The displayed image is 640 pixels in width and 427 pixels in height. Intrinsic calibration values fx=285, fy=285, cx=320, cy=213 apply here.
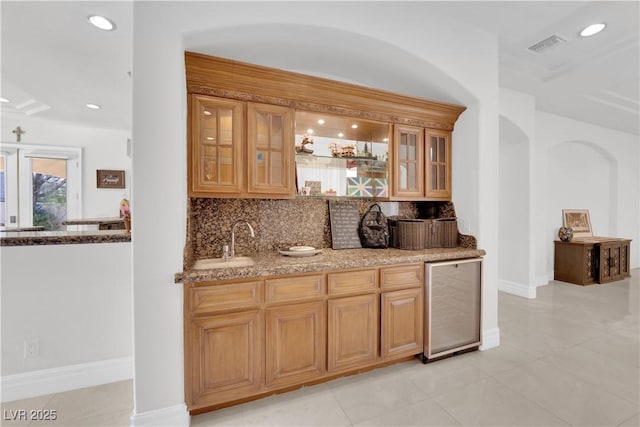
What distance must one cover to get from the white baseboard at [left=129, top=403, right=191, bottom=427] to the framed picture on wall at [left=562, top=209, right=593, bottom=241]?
675 centimetres

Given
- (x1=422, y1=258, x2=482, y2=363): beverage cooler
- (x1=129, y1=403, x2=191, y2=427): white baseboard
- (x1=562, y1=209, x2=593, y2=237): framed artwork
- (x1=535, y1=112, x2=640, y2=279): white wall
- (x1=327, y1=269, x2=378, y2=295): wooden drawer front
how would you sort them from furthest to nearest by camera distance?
(x1=562, y1=209, x2=593, y2=237): framed artwork → (x1=535, y1=112, x2=640, y2=279): white wall → (x1=422, y1=258, x2=482, y2=363): beverage cooler → (x1=327, y1=269, x2=378, y2=295): wooden drawer front → (x1=129, y1=403, x2=191, y2=427): white baseboard

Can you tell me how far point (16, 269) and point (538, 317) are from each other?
17.4 ft

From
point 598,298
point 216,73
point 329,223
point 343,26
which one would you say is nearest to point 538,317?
point 598,298

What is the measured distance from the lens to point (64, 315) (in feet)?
7.13

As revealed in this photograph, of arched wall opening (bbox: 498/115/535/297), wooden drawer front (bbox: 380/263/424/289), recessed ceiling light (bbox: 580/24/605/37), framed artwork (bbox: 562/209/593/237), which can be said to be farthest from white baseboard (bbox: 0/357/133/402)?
framed artwork (bbox: 562/209/593/237)

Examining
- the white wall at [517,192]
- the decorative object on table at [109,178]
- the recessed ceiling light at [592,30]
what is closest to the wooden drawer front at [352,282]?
the recessed ceiling light at [592,30]

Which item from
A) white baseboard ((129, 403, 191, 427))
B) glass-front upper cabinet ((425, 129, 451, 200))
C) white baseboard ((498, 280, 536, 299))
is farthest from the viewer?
white baseboard ((498, 280, 536, 299))

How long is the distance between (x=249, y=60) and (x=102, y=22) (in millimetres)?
1178

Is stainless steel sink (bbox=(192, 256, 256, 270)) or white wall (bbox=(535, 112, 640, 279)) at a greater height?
white wall (bbox=(535, 112, 640, 279))

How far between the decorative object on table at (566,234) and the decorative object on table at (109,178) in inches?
335

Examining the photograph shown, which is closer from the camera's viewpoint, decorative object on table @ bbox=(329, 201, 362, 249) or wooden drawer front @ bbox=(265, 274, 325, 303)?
wooden drawer front @ bbox=(265, 274, 325, 303)

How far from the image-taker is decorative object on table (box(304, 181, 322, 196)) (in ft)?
9.02

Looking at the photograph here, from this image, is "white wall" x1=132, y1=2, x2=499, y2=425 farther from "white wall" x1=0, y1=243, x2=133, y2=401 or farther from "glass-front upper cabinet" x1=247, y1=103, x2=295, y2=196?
"white wall" x1=0, y1=243, x2=133, y2=401

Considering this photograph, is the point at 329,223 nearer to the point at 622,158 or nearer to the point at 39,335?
the point at 39,335
